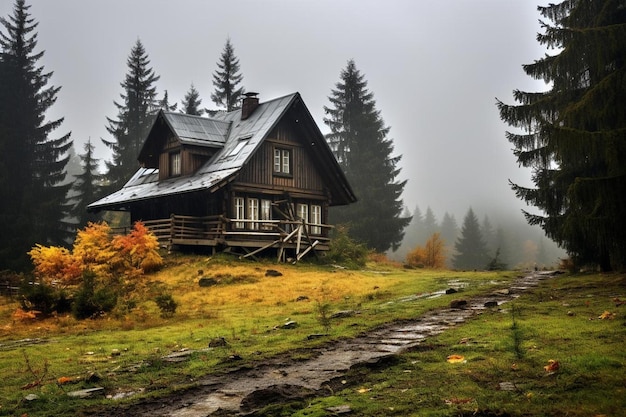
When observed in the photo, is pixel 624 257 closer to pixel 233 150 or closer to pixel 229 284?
pixel 229 284

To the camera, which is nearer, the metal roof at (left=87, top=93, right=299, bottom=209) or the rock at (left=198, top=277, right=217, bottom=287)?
the rock at (left=198, top=277, right=217, bottom=287)

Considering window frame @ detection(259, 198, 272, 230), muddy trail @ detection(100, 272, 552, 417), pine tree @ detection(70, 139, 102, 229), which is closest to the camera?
muddy trail @ detection(100, 272, 552, 417)

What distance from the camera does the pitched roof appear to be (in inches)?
1198

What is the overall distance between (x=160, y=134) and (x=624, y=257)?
2792 cm

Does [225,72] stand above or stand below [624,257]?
above

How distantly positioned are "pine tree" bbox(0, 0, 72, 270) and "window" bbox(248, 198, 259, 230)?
1822cm

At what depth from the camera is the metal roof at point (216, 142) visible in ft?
100

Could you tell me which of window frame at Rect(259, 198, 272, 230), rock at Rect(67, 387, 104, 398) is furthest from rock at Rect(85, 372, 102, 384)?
window frame at Rect(259, 198, 272, 230)

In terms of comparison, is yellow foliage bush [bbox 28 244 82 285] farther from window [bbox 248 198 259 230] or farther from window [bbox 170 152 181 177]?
window [bbox 170 152 181 177]

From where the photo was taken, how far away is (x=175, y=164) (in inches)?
1387

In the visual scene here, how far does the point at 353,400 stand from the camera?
21.6ft

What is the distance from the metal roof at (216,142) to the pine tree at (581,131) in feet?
46.5

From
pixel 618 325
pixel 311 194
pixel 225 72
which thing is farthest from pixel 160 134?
pixel 618 325

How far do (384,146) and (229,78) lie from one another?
17041mm
